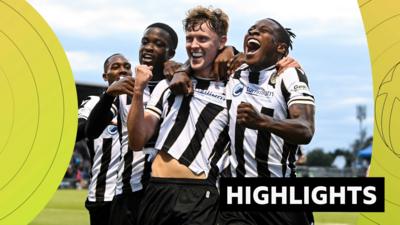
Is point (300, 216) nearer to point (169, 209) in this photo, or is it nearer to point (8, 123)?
point (169, 209)

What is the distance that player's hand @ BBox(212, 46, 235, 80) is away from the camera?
4.99 m

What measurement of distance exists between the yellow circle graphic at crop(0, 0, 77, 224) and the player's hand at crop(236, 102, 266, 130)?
188 cm

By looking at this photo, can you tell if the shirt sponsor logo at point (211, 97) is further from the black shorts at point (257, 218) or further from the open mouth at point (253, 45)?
the black shorts at point (257, 218)

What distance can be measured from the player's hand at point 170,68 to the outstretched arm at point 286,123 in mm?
867

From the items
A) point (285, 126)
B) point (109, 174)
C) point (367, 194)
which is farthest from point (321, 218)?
point (285, 126)

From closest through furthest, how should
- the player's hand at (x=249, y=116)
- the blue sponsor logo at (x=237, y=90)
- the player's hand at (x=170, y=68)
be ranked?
the player's hand at (x=249, y=116) < the blue sponsor logo at (x=237, y=90) < the player's hand at (x=170, y=68)

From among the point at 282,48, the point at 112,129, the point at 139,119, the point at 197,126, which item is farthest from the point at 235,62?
the point at 112,129

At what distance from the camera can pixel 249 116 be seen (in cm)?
439

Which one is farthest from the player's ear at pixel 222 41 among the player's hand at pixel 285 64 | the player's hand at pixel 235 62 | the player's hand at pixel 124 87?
the player's hand at pixel 124 87

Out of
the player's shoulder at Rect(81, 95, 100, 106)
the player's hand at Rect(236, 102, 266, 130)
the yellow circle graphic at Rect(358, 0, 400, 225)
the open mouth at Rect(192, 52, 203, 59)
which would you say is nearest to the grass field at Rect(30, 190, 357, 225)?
the player's shoulder at Rect(81, 95, 100, 106)

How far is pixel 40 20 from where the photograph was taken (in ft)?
19.3

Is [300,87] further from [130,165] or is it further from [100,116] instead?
[130,165]

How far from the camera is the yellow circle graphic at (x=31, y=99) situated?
588cm

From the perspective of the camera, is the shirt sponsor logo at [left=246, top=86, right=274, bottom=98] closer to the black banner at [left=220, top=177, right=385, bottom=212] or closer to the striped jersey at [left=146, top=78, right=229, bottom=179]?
the striped jersey at [left=146, top=78, right=229, bottom=179]
